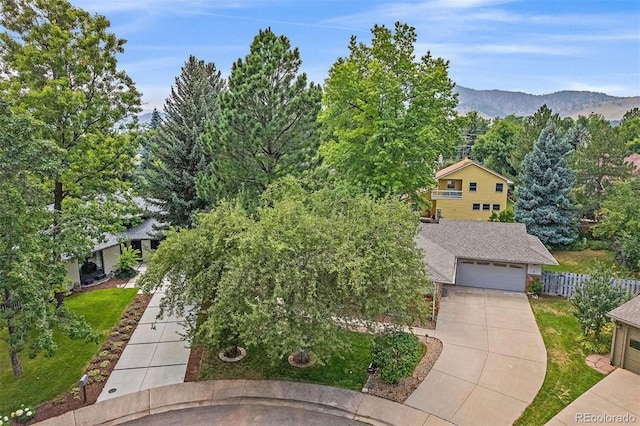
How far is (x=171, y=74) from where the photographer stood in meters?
20.5

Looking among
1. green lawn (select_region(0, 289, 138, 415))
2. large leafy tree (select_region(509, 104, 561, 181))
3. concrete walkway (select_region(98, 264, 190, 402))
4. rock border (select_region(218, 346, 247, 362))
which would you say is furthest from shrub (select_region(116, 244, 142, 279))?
large leafy tree (select_region(509, 104, 561, 181))

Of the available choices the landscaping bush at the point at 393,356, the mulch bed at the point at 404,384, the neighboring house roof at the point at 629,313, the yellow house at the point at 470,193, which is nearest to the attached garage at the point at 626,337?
the neighboring house roof at the point at 629,313

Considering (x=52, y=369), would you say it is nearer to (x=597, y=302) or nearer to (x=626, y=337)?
(x=626, y=337)

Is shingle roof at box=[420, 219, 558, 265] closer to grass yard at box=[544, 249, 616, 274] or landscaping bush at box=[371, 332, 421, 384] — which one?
grass yard at box=[544, 249, 616, 274]

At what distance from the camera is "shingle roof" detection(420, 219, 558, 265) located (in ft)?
53.9

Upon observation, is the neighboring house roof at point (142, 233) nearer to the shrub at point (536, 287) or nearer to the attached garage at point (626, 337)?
the shrub at point (536, 287)

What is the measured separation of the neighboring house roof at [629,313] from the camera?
1037 cm

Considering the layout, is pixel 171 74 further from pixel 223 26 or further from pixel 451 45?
pixel 451 45

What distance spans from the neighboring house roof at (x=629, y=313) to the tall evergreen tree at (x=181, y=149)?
53.5ft

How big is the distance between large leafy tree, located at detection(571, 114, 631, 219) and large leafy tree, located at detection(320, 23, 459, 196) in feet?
31.4

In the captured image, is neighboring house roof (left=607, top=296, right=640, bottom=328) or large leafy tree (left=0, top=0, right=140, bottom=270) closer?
neighboring house roof (left=607, top=296, right=640, bottom=328)

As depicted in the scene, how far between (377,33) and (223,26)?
7843 millimetres

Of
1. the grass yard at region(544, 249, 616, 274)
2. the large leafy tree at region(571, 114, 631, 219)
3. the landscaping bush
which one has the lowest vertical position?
the grass yard at region(544, 249, 616, 274)

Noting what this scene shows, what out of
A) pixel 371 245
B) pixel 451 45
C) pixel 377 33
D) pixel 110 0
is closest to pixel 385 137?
pixel 377 33
